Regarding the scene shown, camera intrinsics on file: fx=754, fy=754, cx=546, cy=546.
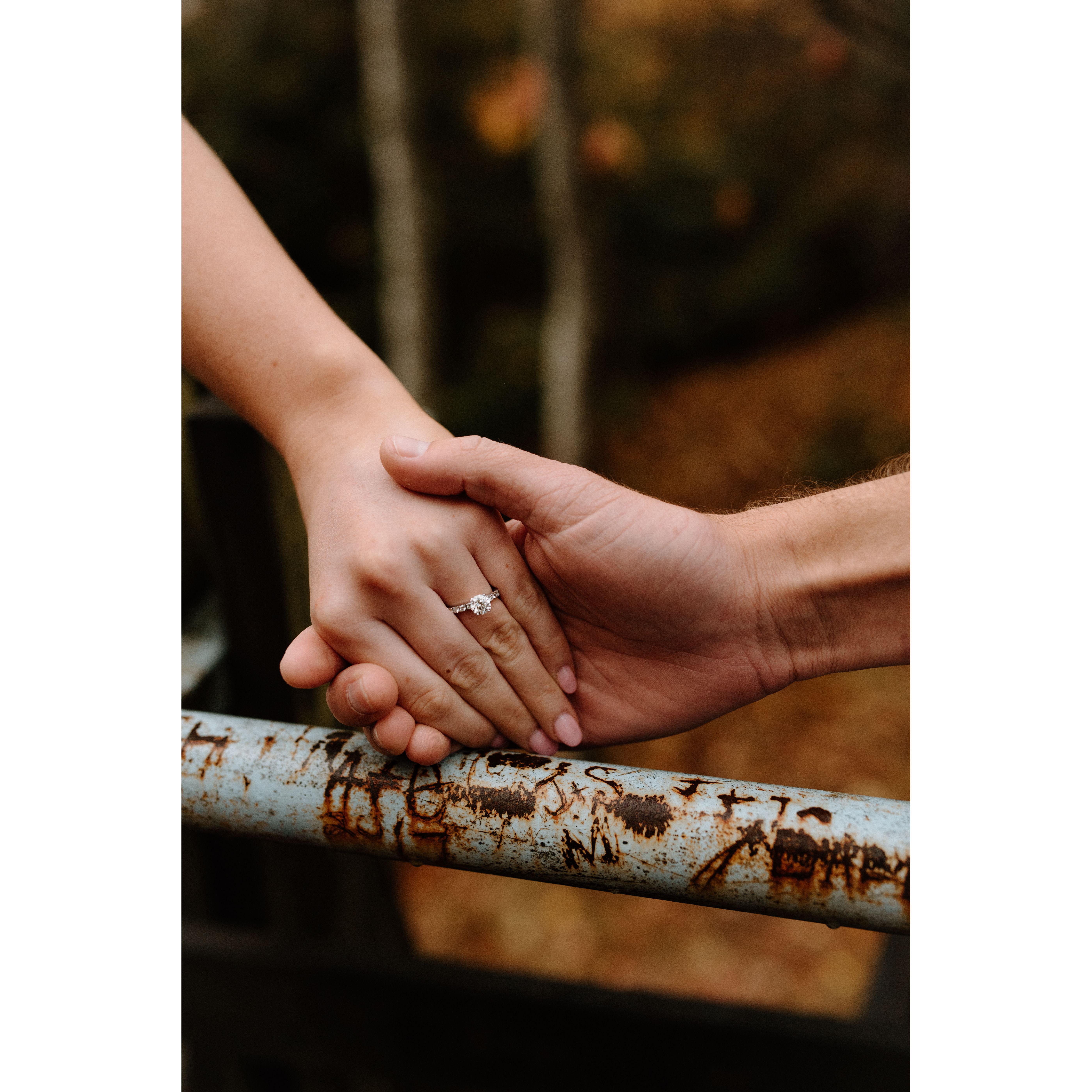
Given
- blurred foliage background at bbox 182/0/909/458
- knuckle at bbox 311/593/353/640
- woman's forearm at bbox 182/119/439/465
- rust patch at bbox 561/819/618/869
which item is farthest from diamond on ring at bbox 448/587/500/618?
blurred foliage background at bbox 182/0/909/458

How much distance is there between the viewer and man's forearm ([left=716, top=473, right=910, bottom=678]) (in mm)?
755

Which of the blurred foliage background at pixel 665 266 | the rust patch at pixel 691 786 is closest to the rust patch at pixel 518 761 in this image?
the rust patch at pixel 691 786

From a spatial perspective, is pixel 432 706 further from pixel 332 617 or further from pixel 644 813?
pixel 644 813

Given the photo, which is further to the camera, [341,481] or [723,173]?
[723,173]

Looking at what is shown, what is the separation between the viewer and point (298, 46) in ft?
10.3

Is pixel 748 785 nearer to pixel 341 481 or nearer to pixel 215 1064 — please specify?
pixel 341 481

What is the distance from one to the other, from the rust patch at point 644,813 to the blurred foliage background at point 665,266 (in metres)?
1.89

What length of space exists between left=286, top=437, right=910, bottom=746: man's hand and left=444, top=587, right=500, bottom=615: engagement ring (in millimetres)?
66

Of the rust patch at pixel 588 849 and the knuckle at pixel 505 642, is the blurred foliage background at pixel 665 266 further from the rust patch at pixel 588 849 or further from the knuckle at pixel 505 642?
the rust patch at pixel 588 849

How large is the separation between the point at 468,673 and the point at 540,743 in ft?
0.40

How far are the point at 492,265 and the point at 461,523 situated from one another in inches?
124

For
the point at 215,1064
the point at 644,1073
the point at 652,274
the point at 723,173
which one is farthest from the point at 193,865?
the point at 723,173

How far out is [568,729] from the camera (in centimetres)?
84

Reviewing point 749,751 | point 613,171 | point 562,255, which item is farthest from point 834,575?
point 613,171
